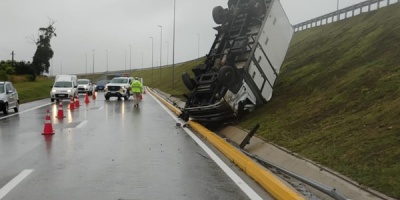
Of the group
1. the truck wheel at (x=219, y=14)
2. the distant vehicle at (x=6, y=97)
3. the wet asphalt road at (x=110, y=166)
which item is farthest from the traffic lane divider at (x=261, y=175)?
the distant vehicle at (x=6, y=97)

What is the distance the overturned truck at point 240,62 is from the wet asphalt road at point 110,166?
1977 mm

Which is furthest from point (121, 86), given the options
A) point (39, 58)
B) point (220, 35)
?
point (39, 58)

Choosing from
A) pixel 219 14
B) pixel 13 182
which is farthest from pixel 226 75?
pixel 13 182

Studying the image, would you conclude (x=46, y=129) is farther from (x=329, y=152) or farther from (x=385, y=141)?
(x=385, y=141)

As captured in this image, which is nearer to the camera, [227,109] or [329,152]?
[329,152]

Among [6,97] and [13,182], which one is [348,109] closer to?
[13,182]

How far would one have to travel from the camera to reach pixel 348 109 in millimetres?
11281

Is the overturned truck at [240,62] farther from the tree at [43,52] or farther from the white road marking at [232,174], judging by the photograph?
the tree at [43,52]

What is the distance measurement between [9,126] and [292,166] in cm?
1096

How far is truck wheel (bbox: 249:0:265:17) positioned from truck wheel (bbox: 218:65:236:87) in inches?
116

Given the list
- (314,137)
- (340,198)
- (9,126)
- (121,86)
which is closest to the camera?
(340,198)

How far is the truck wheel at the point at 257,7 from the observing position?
16.0m

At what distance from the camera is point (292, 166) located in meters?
8.81

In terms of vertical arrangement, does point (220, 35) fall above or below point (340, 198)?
above
